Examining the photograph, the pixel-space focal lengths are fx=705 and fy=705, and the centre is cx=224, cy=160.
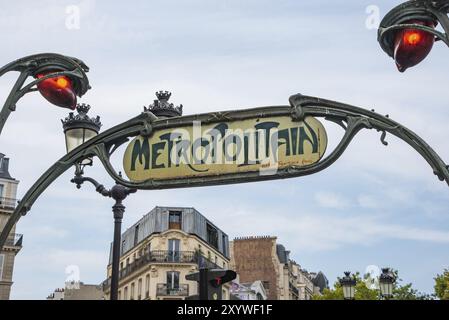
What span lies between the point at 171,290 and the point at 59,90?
5152 cm

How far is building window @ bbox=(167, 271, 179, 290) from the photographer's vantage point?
58.2 metres

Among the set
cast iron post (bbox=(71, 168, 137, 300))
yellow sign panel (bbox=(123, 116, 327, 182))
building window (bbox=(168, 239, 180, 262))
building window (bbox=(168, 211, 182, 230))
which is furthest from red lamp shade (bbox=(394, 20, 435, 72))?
building window (bbox=(168, 211, 182, 230))

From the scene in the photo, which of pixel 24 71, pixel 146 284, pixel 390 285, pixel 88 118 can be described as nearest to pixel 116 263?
pixel 88 118

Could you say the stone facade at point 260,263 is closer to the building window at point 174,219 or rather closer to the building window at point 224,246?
the building window at point 224,246

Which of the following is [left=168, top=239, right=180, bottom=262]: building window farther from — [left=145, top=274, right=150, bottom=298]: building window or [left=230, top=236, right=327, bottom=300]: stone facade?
[left=230, top=236, right=327, bottom=300]: stone facade

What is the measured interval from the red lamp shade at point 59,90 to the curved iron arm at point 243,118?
64 centimetres

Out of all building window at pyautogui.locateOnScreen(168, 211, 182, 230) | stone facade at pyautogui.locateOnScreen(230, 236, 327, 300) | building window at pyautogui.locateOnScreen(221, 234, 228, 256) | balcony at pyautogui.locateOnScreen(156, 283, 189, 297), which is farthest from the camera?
stone facade at pyautogui.locateOnScreen(230, 236, 327, 300)

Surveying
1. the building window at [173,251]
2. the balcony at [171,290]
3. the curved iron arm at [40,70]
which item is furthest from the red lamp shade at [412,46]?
the building window at [173,251]

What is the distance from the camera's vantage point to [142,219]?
208 feet

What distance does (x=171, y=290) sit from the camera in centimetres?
5775

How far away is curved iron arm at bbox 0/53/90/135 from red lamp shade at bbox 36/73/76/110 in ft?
0.22

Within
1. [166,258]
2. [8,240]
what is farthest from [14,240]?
[166,258]

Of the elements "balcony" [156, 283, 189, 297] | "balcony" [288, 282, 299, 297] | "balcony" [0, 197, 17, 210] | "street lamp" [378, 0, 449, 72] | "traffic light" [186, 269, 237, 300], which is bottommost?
"traffic light" [186, 269, 237, 300]
